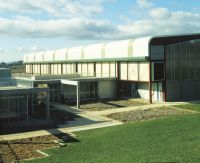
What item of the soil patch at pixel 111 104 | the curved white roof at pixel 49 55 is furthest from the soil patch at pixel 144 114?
the curved white roof at pixel 49 55

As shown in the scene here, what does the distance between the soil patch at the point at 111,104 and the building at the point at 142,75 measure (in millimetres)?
1575

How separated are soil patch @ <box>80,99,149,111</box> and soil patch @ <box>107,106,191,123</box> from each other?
503 cm

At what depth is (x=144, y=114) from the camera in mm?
36844

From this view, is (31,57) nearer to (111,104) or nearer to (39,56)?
(39,56)

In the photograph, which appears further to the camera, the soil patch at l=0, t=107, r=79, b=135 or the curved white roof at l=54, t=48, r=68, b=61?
the curved white roof at l=54, t=48, r=68, b=61

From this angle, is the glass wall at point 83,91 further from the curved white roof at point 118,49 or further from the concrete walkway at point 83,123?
the concrete walkway at point 83,123

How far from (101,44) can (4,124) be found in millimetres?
30033

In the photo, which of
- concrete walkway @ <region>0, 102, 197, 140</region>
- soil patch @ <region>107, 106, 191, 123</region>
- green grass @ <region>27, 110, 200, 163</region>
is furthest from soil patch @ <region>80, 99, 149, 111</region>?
green grass @ <region>27, 110, 200, 163</region>

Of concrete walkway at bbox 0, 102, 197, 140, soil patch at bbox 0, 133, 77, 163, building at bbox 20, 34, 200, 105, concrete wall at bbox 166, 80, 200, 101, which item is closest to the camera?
soil patch at bbox 0, 133, 77, 163

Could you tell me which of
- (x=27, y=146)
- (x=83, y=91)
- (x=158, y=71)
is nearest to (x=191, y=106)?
(x=158, y=71)

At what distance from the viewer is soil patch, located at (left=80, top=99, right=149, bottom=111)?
4293 centimetres

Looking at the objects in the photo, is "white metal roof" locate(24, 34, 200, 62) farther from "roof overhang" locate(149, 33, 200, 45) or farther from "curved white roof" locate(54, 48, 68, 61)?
"roof overhang" locate(149, 33, 200, 45)

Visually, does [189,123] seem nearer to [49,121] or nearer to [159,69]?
[49,121]

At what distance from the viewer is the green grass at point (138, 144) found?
19.4m
